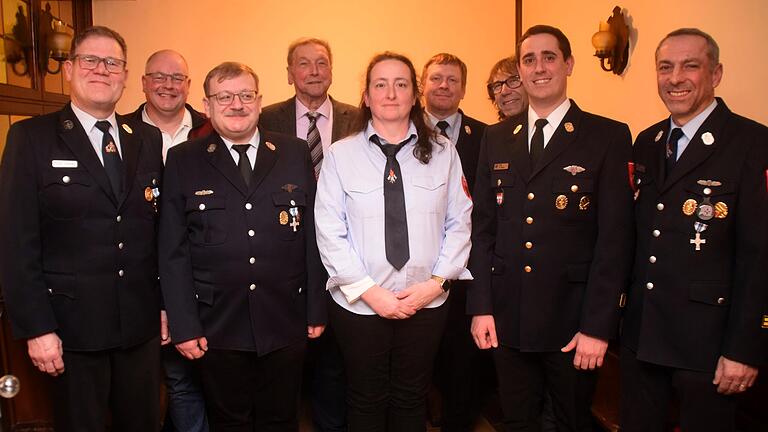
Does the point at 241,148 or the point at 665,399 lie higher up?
the point at 241,148

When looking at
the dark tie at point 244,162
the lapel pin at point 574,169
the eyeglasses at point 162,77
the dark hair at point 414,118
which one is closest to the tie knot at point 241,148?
the dark tie at point 244,162

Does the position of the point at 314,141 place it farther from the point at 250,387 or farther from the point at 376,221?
the point at 250,387

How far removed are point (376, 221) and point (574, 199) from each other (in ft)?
2.27

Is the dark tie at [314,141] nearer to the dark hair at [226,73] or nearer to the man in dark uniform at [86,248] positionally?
the dark hair at [226,73]

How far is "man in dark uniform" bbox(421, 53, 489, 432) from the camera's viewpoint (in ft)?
9.22

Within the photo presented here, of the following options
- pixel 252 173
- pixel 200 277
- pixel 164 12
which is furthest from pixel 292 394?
pixel 164 12

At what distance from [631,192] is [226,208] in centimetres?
142

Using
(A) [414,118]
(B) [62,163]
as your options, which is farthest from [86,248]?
(A) [414,118]

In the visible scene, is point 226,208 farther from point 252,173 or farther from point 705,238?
point 705,238

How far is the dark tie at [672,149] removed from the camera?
76.4 inches

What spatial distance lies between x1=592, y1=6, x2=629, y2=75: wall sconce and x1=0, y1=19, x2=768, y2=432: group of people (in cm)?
160

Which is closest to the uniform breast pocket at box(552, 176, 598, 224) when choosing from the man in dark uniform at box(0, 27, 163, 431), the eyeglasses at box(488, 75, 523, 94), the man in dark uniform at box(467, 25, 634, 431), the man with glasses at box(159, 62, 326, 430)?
the man in dark uniform at box(467, 25, 634, 431)

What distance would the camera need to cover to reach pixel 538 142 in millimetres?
2135

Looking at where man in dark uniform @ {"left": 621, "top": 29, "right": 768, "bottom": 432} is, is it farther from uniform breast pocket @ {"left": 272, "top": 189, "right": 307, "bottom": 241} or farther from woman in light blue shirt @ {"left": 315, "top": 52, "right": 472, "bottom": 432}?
uniform breast pocket @ {"left": 272, "top": 189, "right": 307, "bottom": 241}
